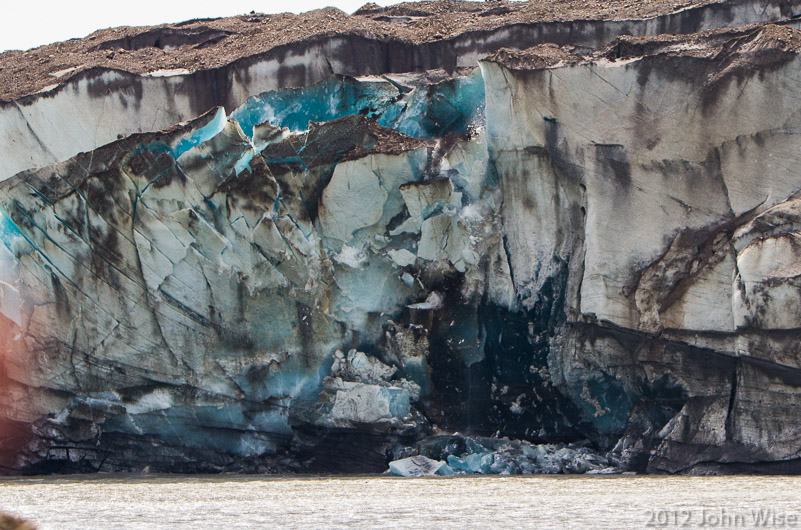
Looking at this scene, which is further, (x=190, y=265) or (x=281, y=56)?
(x=281, y=56)

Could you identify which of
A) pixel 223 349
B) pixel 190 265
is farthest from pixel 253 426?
pixel 190 265

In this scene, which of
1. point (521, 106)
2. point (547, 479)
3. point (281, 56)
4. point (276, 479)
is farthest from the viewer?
point (281, 56)

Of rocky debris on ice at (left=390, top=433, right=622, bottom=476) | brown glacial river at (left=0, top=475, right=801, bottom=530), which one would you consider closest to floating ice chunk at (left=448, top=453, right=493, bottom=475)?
rocky debris on ice at (left=390, top=433, right=622, bottom=476)

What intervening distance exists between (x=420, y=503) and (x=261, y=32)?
23.0ft

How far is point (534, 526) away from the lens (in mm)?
6230

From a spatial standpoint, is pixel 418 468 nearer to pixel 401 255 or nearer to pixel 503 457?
pixel 503 457

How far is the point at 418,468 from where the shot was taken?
9.31m

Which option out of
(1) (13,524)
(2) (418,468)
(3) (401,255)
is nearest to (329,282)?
(3) (401,255)

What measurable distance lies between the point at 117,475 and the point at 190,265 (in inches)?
78.3

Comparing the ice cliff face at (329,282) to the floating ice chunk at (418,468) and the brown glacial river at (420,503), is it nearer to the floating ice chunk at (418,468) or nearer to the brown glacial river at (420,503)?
the floating ice chunk at (418,468)

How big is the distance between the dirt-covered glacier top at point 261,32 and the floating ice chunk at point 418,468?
180 inches

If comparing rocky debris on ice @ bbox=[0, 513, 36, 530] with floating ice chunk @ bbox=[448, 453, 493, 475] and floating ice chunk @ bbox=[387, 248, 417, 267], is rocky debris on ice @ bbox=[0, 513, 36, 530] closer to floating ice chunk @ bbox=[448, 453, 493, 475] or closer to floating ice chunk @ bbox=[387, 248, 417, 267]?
floating ice chunk @ bbox=[448, 453, 493, 475]

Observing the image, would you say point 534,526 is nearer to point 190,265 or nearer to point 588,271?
point 588,271

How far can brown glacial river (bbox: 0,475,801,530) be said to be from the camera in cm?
638
